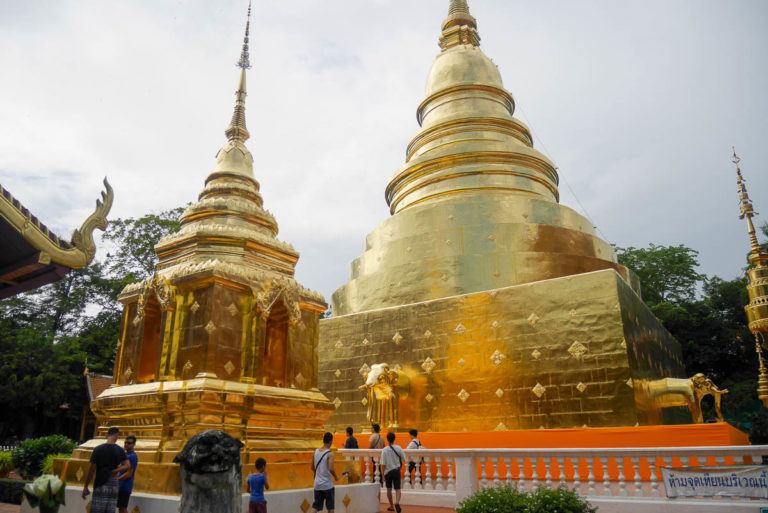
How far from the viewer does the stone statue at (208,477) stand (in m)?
3.97

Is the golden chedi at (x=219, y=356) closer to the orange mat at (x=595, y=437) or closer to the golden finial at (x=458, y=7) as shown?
the orange mat at (x=595, y=437)

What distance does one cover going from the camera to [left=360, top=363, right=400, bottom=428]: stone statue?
11.5 meters

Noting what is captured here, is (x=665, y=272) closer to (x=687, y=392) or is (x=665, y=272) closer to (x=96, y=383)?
(x=687, y=392)

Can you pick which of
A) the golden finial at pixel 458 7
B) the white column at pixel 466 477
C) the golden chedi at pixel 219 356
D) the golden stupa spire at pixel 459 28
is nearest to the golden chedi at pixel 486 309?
→ the white column at pixel 466 477

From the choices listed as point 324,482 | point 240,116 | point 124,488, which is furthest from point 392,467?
point 240,116

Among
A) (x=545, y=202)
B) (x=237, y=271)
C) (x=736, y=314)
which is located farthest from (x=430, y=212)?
(x=736, y=314)

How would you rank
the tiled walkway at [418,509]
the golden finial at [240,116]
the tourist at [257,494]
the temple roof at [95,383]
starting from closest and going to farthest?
the tourist at [257,494]
the tiled walkway at [418,509]
the golden finial at [240,116]
the temple roof at [95,383]

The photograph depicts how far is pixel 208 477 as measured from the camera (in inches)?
157

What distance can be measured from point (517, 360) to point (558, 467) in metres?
3.50

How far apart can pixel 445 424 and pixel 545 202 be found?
21.7ft

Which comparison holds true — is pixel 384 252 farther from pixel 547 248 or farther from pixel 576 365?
pixel 576 365

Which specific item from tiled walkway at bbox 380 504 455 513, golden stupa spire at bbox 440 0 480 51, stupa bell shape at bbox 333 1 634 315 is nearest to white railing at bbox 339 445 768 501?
tiled walkway at bbox 380 504 455 513

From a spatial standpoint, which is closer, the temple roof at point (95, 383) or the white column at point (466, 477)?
the white column at point (466, 477)

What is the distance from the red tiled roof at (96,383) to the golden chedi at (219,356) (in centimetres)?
1685
